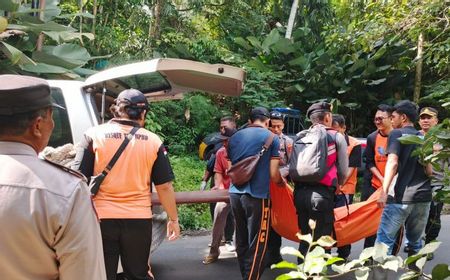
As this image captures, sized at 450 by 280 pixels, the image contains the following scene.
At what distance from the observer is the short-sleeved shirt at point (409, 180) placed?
4.68 m

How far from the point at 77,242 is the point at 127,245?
1.94 m

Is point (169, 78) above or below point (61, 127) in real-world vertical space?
above

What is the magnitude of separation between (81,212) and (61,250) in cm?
13

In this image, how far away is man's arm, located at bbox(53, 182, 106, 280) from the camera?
1.61m

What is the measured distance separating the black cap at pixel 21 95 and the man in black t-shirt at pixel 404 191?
11.6 ft

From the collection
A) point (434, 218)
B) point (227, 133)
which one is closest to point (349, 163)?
point (434, 218)

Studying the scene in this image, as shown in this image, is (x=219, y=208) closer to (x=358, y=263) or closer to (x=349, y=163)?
(x=349, y=163)

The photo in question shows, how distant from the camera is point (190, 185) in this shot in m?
10.0

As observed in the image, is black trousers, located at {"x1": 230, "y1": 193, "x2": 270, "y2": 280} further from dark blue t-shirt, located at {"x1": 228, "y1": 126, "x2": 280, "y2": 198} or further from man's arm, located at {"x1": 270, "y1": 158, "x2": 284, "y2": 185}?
man's arm, located at {"x1": 270, "y1": 158, "x2": 284, "y2": 185}

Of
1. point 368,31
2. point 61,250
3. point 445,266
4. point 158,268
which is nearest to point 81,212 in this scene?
point 61,250

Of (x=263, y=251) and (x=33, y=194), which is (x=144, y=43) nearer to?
(x=263, y=251)

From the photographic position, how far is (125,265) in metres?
3.54

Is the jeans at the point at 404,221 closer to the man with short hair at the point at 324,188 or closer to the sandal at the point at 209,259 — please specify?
the man with short hair at the point at 324,188

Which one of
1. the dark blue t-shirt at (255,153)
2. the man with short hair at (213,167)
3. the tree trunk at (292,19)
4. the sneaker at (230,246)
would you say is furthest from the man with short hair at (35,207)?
the tree trunk at (292,19)
